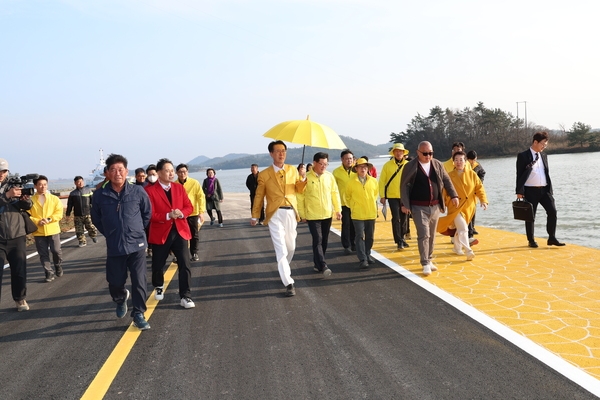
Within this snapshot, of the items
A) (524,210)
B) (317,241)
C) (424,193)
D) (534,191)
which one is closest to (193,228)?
(317,241)

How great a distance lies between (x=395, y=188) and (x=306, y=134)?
3300 millimetres

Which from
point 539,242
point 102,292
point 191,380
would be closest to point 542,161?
point 539,242

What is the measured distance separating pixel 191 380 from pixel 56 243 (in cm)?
540

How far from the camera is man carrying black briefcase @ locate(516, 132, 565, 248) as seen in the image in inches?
295

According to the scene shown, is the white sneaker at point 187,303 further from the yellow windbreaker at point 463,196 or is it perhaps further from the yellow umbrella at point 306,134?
the yellow windbreaker at point 463,196

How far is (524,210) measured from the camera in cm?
758

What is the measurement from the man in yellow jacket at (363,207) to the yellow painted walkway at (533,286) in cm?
71

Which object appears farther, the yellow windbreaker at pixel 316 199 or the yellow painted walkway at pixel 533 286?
the yellow windbreaker at pixel 316 199

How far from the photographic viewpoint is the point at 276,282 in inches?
245

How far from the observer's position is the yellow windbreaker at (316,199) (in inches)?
252

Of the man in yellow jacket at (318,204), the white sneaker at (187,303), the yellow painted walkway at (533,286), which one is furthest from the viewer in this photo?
the man in yellow jacket at (318,204)

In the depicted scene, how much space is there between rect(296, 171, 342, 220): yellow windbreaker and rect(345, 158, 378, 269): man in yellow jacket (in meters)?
0.52

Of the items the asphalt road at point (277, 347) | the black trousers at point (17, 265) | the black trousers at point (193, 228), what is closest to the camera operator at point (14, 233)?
the black trousers at point (17, 265)

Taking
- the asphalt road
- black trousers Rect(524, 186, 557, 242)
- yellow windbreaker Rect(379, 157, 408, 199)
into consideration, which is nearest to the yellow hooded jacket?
the asphalt road
